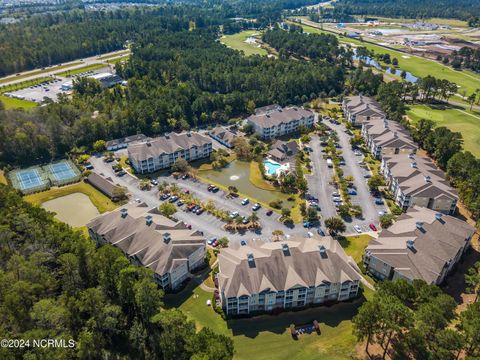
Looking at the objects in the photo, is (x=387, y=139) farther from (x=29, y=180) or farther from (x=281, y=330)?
(x=29, y=180)

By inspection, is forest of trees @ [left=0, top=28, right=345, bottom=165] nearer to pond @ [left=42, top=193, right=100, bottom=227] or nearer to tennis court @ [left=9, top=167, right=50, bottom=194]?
tennis court @ [left=9, top=167, right=50, bottom=194]

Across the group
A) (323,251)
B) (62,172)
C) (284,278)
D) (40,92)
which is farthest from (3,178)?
(323,251)

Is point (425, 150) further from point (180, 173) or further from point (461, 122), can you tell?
point (180, 173)

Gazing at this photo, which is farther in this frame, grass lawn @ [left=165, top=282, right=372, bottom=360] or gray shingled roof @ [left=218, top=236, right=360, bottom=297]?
gray shingled roof @ [left=218, top=236, right=360, bottom=297]

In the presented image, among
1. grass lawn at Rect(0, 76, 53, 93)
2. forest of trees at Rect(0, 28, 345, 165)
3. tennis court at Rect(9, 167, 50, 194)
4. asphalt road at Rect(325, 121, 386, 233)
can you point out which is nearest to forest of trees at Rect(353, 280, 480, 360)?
asphalt road at Rect(325, 121, 386, 233)

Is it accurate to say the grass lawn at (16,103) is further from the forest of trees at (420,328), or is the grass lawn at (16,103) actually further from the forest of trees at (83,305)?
the forest of trees at (420,328)

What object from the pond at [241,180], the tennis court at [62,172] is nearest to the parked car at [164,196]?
the pond at [241,180]
